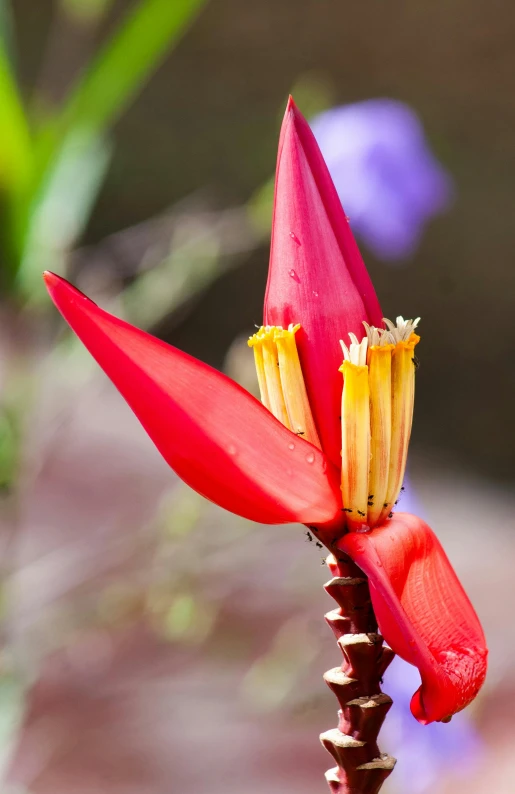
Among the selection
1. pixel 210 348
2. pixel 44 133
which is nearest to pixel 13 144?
pixel 44 133

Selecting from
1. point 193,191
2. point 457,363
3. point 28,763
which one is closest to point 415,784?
point 28,763

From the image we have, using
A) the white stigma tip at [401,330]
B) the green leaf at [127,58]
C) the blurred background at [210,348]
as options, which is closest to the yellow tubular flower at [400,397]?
the white stigma tip at [401,330]

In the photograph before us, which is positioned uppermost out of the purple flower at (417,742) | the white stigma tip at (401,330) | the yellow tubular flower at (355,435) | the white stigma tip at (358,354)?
the white stigma tip at (401,330)

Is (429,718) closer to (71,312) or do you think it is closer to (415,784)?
(71,312)

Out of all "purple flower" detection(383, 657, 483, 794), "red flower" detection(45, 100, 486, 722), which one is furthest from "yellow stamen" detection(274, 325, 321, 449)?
"purple flower" detection(383, 657, 483, 794)

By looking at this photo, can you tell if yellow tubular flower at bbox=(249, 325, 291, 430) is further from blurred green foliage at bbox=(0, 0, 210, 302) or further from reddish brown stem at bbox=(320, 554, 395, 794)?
blurred green foliage at bbox=(0, 0, 210, 302)

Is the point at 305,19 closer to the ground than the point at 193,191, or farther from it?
farther from it

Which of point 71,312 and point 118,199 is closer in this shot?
point 71,312

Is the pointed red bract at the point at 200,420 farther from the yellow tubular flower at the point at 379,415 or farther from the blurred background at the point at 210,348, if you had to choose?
the blurred background at the point at 210,348
